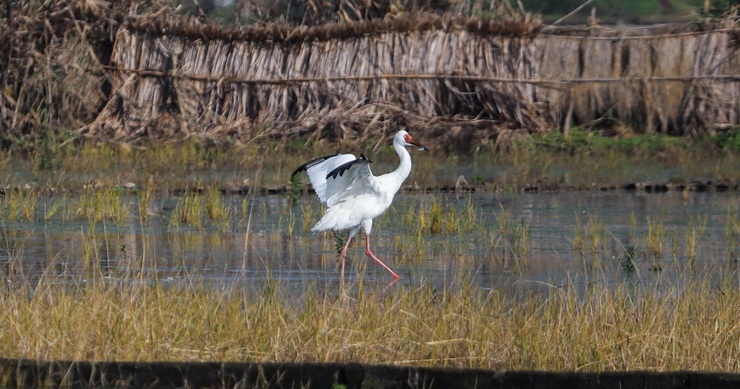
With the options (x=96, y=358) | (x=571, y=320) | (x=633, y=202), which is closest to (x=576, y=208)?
(x=633, y=202)

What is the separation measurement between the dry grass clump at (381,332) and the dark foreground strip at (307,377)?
372mm

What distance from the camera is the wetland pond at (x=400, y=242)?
38.1 feet

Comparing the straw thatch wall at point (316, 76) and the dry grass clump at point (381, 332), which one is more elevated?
the dry grass clump at point (381, 332)

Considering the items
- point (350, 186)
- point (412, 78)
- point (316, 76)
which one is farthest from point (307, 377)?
point (316, 76)

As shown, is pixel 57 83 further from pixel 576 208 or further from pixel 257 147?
→ pixel 576 208

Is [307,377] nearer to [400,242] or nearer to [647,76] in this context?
[400,242]

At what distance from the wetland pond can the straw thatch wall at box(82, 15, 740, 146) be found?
559 centimetres

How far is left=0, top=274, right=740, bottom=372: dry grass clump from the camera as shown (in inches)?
298

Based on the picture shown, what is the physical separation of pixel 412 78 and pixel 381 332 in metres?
17.9

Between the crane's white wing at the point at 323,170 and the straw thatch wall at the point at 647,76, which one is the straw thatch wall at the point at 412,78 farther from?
the crane's white wing at the point at 323,170

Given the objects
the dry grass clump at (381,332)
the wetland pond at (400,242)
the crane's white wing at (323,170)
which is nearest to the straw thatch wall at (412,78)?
the wetland pond at (400,242)

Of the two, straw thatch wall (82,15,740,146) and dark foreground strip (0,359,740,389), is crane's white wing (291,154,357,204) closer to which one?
dark foreground strip (0,359,740,389)

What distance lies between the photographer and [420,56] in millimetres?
25625

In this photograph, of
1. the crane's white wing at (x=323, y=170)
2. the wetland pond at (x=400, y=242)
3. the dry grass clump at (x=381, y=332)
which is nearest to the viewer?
the dry grass clump at (x=381, y=332)
